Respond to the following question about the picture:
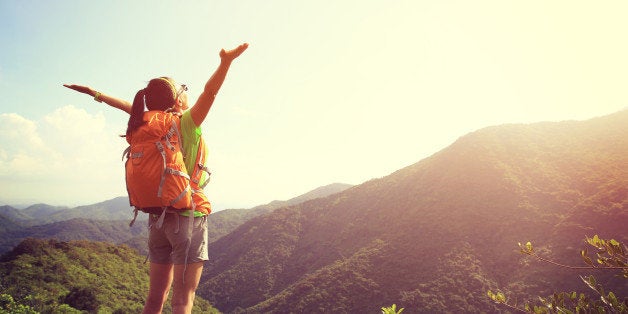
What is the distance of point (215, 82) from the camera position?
219 centimetres

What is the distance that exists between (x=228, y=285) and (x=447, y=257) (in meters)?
59.0

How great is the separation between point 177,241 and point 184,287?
1.01 ft

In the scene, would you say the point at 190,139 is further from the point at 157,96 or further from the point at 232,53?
the point at 232,53

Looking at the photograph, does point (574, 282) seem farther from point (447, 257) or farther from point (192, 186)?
point (192, 186)

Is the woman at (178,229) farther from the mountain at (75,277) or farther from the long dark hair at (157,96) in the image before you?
the mountain at (75,277)

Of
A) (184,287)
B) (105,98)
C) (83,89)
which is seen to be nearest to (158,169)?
(184,287)

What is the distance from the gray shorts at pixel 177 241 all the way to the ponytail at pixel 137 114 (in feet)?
2.20

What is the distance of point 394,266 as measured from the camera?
5925 cm

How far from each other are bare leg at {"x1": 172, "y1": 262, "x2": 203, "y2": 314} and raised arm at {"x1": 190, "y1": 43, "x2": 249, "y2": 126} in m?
1.06

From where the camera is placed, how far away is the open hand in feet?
7.16

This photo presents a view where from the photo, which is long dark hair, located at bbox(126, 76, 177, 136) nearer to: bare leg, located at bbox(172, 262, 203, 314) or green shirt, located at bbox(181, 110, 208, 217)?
green shirt, located at bbox(181, 110, 208, 217)

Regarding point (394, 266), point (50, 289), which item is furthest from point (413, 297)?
point (50, 289)

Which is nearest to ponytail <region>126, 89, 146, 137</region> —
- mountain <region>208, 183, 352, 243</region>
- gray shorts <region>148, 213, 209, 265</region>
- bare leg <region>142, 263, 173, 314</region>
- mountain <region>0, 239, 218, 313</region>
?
gray shorts <region>148, 213, 209, 265</region>

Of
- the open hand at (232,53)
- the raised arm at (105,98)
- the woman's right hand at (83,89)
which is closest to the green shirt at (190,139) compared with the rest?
the open hand at (232,53)
